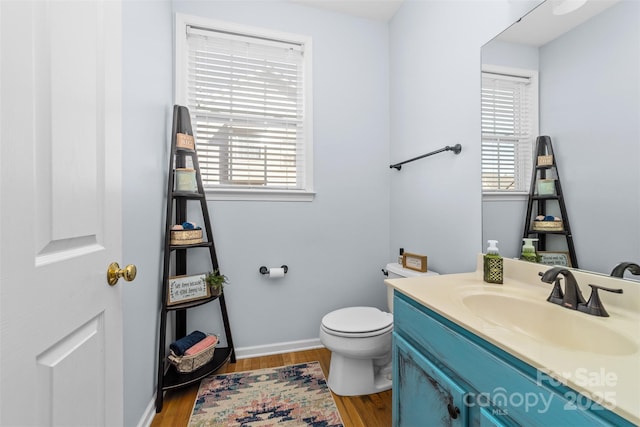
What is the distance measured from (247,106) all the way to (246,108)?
0.06 feet

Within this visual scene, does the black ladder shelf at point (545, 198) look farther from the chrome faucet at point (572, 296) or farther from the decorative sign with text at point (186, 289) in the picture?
the decorative sign with text at point (186, 289)

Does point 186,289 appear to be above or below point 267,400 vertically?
above

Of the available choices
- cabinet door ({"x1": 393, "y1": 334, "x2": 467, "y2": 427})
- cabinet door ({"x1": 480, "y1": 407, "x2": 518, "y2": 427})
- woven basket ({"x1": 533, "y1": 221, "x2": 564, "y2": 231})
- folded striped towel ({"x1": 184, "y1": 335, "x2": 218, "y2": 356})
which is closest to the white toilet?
cabinet door ({"x1": 393, "y1": 334, "x2": 467, "y2": 427})

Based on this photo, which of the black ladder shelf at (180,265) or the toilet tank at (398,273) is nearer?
the black ladder shelf at (180,265)

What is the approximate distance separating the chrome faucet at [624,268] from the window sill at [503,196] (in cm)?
37

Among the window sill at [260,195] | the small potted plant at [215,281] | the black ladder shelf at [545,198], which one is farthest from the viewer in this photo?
the window sill at [260,195]

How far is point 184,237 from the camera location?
160cm

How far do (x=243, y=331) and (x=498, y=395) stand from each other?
5.54 ft

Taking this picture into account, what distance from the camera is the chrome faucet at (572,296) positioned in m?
0.79

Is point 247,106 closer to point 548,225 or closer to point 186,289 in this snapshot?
point 186,289

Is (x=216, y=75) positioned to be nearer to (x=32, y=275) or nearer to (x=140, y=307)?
(x=140, y=307)

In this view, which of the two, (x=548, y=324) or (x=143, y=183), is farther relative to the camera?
(x=143, y=183)

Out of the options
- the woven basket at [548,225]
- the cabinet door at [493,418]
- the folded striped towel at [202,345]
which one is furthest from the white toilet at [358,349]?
the cabinet door at [493,418]

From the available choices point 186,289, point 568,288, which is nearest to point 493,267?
point 568,288
